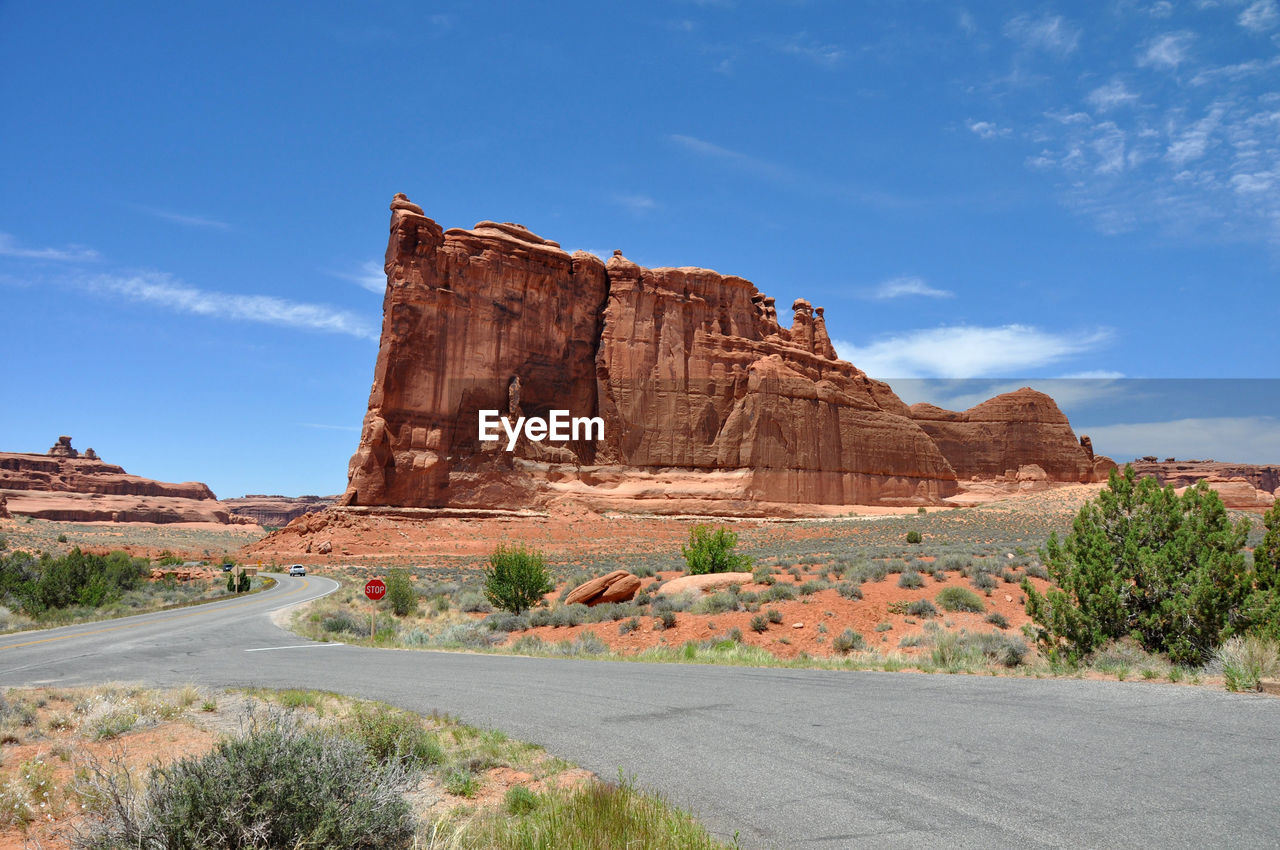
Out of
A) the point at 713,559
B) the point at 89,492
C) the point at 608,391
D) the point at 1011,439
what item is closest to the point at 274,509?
the point at 89,492

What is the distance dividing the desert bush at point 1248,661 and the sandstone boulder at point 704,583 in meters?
14.5

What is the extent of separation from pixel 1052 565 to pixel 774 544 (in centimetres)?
3335

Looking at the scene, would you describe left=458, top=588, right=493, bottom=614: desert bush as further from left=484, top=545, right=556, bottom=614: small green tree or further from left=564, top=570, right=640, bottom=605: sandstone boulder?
left=564, top=570, right=640, bottom=605: sandstone boulder

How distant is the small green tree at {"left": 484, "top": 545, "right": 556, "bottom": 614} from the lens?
24.2 metres

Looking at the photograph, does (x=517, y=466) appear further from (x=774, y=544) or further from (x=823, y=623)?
(x=823, y=623)

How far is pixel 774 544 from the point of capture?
4531 centimetres

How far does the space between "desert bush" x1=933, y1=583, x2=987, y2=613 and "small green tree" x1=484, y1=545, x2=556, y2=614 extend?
1259cm

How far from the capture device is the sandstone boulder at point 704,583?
23.0 metres

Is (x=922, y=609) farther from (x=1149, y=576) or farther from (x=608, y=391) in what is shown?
(x=608, y=391)

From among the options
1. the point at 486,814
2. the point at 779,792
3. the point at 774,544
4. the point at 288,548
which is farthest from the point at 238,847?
the point at 288,548

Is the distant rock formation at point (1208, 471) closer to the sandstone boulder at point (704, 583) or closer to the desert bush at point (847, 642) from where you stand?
the sandstone boulder at point (704, 583)

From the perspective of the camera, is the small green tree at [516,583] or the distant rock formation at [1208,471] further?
the distant rock formation at [1208,471]

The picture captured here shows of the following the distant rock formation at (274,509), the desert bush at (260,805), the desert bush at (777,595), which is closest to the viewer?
the desert bush at (260,805)

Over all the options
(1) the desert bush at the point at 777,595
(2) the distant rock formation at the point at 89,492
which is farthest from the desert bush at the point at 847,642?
(2) the distant rock formation at the point at 89,492
